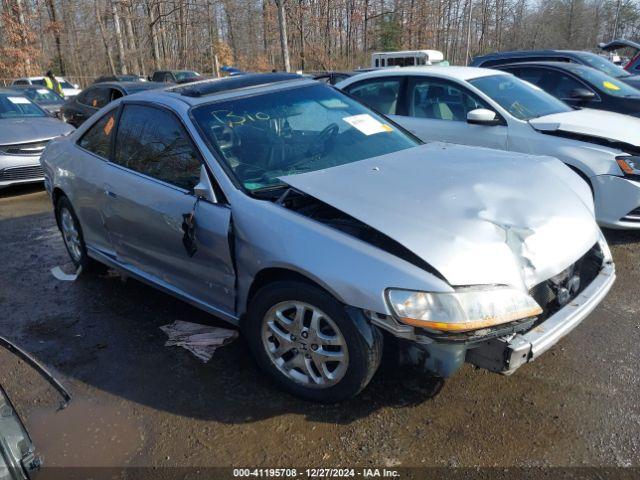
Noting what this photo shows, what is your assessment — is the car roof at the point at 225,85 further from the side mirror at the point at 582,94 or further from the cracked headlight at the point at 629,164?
the side mirror at the point at 582,94

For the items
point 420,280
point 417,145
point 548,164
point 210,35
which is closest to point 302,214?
point 420,280

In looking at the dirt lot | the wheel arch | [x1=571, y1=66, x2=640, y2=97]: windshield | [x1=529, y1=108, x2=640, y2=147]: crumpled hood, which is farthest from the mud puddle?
[x1=571, y1=66, x2=640, y2=97]: windshield

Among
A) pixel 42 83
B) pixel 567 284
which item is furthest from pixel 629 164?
pixel 42 83

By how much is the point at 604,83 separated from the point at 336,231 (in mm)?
6406

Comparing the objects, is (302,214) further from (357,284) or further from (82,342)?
(82,342)

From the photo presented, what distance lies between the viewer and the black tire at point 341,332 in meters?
2.53

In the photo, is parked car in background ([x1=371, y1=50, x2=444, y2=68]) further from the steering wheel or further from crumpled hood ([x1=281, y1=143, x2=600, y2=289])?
crumpled hood ([x1=281, y1=143, x2=600, y2=289])

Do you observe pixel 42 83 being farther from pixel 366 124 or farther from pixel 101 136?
pixel 366 124

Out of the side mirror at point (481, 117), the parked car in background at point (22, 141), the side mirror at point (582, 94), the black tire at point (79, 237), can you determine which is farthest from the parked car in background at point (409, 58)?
the black tire at point (79, 237)

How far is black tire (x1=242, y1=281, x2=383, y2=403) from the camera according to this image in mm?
2529

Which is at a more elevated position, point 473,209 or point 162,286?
point 473,209

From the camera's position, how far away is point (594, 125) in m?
5.19

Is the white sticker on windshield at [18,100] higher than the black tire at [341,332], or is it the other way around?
the white sticker on windshield at [18,100]

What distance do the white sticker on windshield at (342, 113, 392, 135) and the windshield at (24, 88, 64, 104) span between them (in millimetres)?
14481
